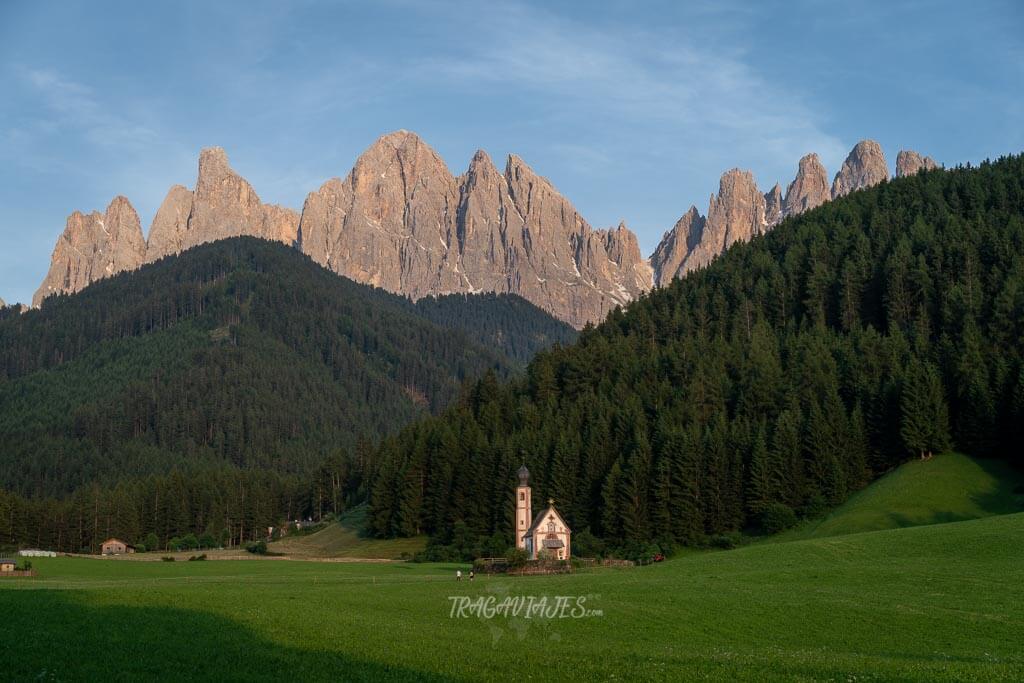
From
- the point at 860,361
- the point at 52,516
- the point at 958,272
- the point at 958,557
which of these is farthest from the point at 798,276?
the point at 52,516

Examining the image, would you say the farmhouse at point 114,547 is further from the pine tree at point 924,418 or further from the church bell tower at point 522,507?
the pine tree at point 924,418

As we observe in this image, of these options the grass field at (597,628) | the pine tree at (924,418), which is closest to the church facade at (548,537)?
the grass field at (597,628)

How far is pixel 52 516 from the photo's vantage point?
14975cm

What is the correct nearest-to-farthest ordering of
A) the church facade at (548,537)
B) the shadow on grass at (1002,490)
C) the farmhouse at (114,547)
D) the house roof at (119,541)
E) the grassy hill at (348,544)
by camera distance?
the shadow on grass at (1002,490) < the church facade at (548,537) < the grassy hill at (348,544) < the farmhouse at (114,547) < the house roof at (119,541)

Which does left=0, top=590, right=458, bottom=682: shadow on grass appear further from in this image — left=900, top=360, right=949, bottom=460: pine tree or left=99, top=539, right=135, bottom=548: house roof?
left=99, top=539, right=135, bottom=548: house roof

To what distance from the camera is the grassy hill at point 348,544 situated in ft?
372

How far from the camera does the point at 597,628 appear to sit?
41906mm

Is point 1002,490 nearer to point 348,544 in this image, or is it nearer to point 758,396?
point 758,396

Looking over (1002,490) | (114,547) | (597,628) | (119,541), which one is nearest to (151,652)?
(597,628)

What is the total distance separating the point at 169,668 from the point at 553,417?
313 ft

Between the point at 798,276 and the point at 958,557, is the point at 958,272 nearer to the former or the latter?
the point at 798,276

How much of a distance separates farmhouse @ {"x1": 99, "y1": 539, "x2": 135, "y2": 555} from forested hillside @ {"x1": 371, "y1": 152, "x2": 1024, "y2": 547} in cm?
3744

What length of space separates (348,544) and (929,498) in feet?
220

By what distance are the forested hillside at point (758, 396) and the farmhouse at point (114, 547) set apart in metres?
37.4
